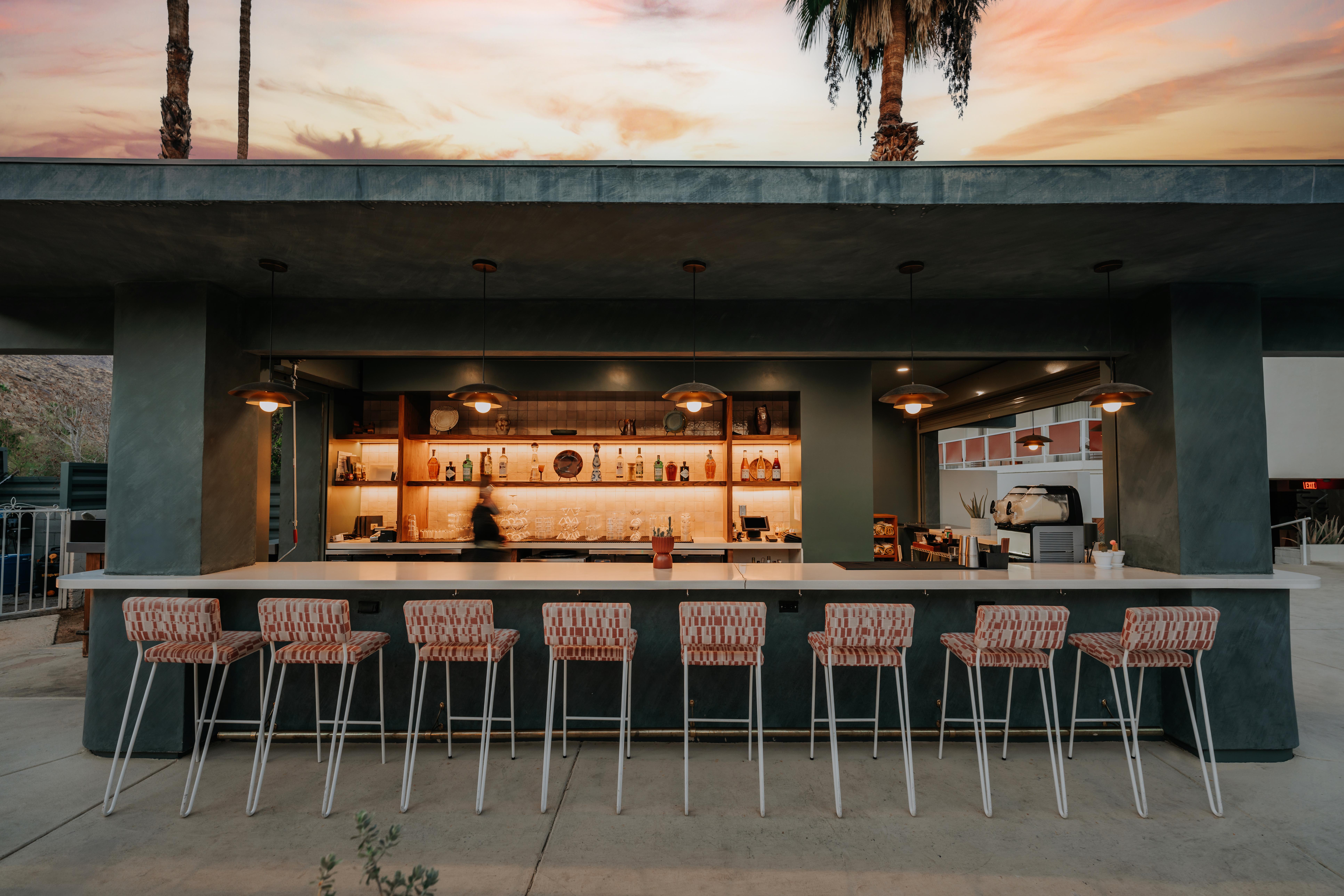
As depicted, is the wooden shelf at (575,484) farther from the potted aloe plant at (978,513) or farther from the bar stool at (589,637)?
the bar stool at (589,637)

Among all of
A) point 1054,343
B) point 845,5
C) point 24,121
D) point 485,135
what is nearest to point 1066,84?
point 845,5

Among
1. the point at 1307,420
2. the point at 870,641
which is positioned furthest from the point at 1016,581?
the point at 1307,420

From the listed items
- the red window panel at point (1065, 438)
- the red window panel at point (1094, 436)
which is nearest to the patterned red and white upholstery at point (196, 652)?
the red window panel at point (1094, 436)

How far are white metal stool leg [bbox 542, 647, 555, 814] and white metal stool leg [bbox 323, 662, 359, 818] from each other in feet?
3.09

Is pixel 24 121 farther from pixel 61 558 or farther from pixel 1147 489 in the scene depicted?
pixel 1147 489

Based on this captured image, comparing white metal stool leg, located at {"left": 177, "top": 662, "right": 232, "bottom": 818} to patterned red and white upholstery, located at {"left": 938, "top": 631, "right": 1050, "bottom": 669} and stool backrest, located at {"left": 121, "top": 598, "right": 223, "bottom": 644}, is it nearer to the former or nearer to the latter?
stool backrest, located at {"left": 121, "top": 598, "right": 223, "bottom": 644}

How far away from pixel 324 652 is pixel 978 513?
943 centimetres

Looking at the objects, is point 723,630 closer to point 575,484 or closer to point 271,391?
point 271,391

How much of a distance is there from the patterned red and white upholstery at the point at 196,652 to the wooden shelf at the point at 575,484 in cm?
343

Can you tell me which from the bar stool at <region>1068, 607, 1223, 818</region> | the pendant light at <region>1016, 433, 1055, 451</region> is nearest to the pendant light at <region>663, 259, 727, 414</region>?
the bar stool at <region>1068, 607, 1223, 818</region>

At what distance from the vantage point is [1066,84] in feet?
26.3

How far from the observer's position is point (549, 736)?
295cm

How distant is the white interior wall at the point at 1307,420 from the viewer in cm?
1301

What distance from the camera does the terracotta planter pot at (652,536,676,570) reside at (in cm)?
394
